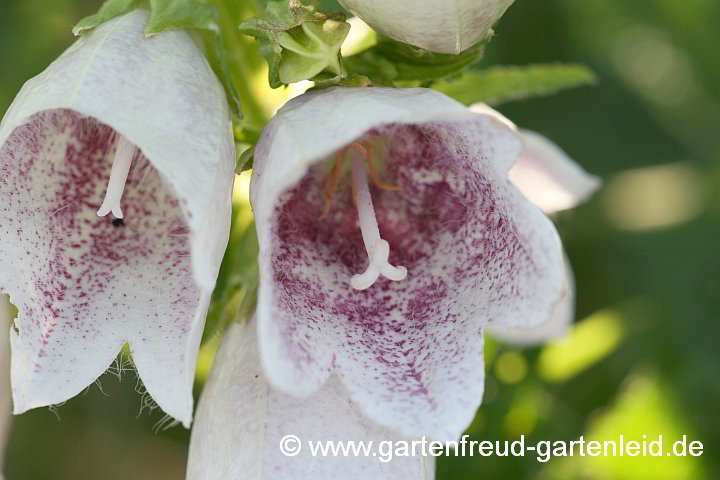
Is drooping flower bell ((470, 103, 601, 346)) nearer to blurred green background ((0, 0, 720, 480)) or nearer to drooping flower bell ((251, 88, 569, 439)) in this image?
blurred green background ((0, 0, 720, 480))

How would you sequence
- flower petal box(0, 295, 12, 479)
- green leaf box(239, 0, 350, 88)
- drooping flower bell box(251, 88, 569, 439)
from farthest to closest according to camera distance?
flower petal box(0, 295, 12, 479), green leaf box(239, 0, 350, 88), drooping flower bell box(251, 88, 569, 439)

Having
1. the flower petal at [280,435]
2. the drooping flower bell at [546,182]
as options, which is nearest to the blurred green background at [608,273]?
the drooping flower bell at [546,182]

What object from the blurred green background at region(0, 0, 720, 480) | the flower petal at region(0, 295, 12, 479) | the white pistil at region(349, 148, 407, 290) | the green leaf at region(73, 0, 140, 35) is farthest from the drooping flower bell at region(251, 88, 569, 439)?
the flower petal at region(0, 295, 12, 479)

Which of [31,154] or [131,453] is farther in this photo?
[131,453]

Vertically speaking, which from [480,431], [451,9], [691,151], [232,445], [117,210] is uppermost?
[451,9]

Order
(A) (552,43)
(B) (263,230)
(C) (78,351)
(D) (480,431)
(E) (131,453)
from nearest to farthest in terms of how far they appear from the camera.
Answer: (B) (263,230) < (C) (78,351) < (D) (480,431) < (E) (131,453) < (A) (552,43)

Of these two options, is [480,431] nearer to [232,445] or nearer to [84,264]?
[232,445]

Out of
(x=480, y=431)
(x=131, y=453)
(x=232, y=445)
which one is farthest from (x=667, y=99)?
(x=232, y=445)
